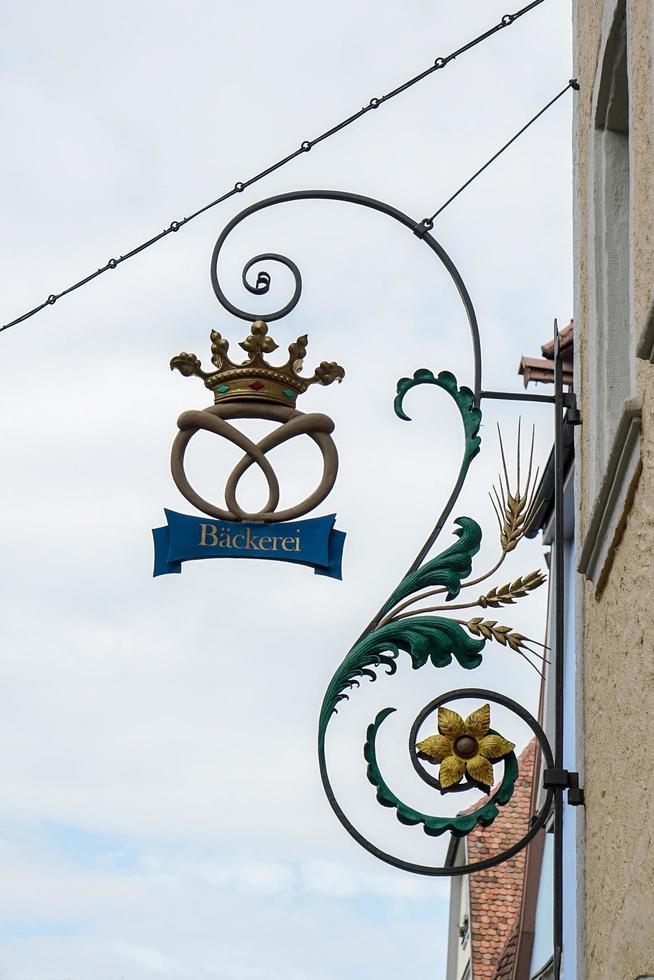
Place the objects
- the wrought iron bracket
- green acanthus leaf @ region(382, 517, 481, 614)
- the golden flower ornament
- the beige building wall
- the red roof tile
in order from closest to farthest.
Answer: the beige building wall, the wrought iron bracket, the golden flower ornament, green acanthus leaf @ region(382, 517, 481, 614), the red roof tile

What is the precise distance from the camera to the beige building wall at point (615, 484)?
393 cm

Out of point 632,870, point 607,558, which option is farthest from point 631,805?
point 607,558

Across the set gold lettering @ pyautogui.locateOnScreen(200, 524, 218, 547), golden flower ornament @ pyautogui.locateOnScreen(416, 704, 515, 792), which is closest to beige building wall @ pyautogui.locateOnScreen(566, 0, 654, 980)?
golden flower ornament @ pyautogui.locateOnScreen(416, 704, 515, 792)

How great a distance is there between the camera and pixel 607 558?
14.7ft

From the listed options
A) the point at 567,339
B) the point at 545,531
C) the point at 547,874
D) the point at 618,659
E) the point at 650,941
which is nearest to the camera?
the point at 650,941

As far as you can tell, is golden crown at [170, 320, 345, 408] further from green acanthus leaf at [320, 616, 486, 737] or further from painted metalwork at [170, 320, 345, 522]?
green acanthus leaf at [320, 616, 486, 737]

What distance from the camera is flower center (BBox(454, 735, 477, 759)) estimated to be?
516 centimetres

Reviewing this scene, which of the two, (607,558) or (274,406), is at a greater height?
(274,406)

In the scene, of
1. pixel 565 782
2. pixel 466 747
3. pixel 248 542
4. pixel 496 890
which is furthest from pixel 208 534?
pixel 496 890

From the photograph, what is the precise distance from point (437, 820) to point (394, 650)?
21.0 inches

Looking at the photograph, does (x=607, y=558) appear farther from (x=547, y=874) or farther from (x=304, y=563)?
(x=547, y=874)

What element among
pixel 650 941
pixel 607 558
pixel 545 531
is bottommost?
pixel 650 941

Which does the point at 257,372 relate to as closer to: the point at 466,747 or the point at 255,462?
the point at 255,462

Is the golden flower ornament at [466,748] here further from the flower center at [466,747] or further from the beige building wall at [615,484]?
the beige building wall at [615,484]
